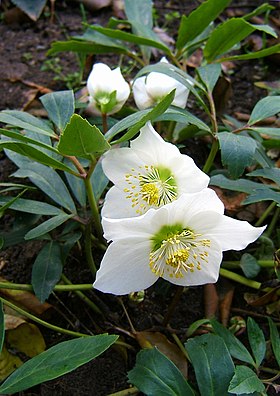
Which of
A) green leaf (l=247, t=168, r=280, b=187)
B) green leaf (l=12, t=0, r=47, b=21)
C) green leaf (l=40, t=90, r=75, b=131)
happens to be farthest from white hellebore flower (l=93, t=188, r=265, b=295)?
green leaf (l=12, t=0, r=47, b=21)

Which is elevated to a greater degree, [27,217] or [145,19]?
[145,19]

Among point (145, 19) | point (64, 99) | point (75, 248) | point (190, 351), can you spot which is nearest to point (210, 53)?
point (145, 19)

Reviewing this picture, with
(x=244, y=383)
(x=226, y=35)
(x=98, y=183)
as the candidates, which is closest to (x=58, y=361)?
(x=244, y=383)

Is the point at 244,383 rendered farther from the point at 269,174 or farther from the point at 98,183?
the point at 98,183

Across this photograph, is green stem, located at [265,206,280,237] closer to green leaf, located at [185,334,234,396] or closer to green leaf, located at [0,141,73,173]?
green leaf, located at [185,334,234,396]

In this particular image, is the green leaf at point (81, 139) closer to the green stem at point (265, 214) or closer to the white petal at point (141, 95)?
the white petal at point (141, 95)

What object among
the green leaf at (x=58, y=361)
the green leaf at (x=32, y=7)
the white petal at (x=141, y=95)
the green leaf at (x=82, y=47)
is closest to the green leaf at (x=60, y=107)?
the white petal at (x=141, y=95)

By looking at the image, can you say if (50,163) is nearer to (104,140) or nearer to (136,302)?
(104,140)
